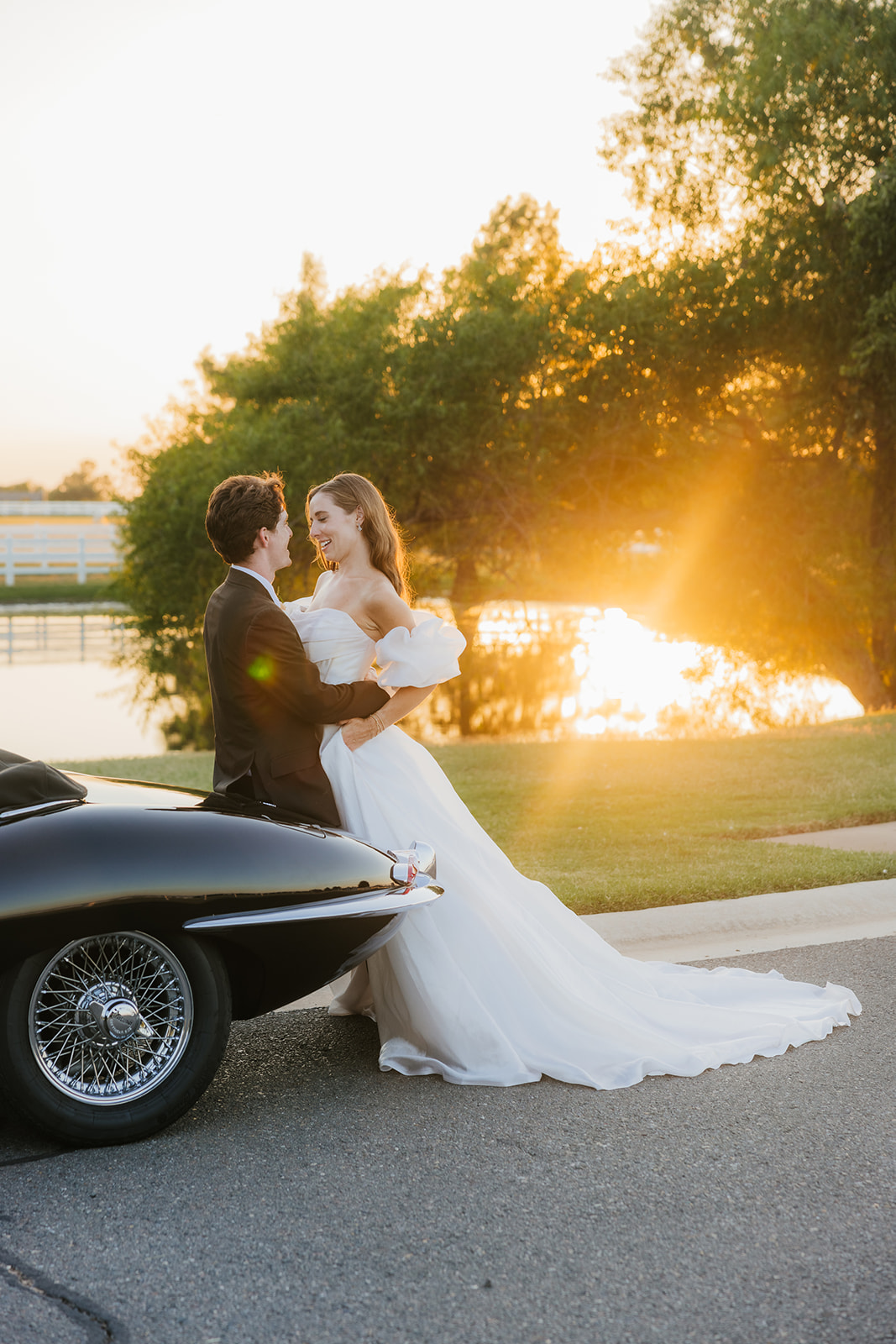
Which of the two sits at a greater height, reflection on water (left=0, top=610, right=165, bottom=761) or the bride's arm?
the bride's arm

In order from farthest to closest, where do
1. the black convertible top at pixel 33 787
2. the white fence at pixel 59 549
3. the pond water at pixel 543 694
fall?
the white fence at pixel 59 549
the pond water at pixel 543 694
the black convertible top at pixel 33 787

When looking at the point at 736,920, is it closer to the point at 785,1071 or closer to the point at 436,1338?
the point at 785,1071

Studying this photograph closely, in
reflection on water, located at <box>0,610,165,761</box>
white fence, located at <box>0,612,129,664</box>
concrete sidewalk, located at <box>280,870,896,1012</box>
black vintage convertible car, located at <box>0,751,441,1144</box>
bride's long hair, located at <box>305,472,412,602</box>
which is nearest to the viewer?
black vintage convertible car, located at <box>0,751,441,1144</box>

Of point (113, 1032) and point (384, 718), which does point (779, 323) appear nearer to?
point (384, 718)

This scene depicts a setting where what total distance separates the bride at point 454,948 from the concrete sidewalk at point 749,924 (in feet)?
3.42

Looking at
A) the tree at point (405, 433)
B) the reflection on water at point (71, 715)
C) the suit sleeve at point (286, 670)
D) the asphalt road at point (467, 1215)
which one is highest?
the tree at point (405, 433)

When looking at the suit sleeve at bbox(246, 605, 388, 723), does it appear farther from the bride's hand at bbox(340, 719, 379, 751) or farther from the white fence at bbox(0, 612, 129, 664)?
the white fence at bbox(0, 612, 129, 664)

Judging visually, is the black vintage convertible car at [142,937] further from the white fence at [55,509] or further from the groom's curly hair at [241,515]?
the white fence at [55,509]

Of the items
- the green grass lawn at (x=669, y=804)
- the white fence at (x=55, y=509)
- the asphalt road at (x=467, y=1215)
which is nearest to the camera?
the asphalt road at (x=467, y=1215)

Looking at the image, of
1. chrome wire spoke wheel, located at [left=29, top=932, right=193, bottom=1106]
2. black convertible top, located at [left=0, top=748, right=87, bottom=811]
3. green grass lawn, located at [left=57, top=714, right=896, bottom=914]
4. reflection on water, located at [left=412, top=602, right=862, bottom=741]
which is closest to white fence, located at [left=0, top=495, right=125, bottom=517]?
reflection on water, located at [left=412, top=602, right=862, bottom=741]

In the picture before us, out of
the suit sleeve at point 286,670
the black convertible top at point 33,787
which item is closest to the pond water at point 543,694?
the suit sleeve at point 286,670

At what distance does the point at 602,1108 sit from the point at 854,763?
8081 millimetres

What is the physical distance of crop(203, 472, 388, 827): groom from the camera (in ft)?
13.9

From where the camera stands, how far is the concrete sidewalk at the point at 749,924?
6.01 meters
